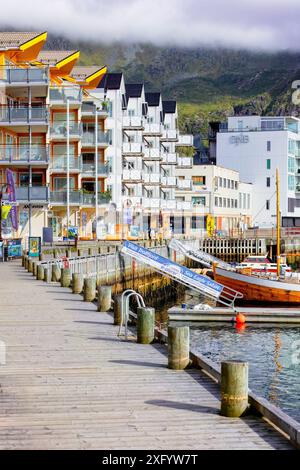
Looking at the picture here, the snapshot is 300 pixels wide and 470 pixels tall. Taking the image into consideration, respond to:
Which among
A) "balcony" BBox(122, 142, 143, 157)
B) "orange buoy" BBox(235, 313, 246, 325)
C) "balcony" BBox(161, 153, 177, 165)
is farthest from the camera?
"balcony" BBox(161, 153, 177, 165)

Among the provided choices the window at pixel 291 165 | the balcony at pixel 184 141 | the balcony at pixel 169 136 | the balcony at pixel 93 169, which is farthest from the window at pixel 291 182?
the balcony at pixel 93 169

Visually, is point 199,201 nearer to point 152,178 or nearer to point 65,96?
point 152,178

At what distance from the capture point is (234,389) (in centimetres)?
1409

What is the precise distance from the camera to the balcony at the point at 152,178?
106206 millimetres

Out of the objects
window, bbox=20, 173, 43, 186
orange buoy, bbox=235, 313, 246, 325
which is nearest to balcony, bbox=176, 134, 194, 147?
window, bbox=20, 173, 43, 186

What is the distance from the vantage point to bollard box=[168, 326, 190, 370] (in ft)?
59.1

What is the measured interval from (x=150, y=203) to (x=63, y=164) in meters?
29.8

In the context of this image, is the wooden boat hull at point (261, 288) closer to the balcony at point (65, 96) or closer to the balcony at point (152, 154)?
the balcony at point (65, 96)

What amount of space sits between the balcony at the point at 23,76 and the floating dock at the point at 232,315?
34027mm

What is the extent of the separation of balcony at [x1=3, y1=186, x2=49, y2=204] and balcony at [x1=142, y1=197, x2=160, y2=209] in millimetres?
32590

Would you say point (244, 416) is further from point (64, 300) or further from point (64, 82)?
point (64, 82)

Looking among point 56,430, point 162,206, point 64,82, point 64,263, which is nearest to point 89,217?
point 64,82

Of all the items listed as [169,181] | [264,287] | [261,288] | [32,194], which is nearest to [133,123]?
[169,181]

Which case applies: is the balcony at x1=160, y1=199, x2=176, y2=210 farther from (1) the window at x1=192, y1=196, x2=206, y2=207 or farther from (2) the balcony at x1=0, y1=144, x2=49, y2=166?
(2) the balcony at x1=0, y1=144, x2=49, y2=166
